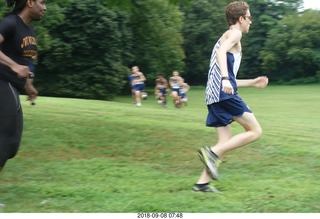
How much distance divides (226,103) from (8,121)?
7.22 feet

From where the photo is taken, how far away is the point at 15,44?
495 centimetres

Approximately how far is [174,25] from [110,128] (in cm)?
3559

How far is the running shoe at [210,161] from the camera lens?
5.55 metres

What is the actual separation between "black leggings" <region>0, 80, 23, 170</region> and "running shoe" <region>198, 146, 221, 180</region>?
190cm

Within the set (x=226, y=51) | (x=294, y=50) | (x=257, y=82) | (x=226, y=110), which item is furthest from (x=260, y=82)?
(x=294, y=50)

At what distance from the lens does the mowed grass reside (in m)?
5.09

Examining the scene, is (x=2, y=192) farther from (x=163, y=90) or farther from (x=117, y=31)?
(x=117, y=31)

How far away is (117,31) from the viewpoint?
3788cm

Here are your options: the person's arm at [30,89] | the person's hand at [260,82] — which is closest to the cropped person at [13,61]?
the person's arm at [30,89]

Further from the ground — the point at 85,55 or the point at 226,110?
the point at 226,110

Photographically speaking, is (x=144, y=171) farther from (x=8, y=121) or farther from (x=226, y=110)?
(x=8, y=121)

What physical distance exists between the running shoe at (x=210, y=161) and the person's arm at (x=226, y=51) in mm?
707

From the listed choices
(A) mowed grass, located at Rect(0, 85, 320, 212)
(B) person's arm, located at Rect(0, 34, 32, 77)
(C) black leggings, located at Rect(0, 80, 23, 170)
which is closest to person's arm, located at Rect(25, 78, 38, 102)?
(C) black leggings, located at Rect(0, 80, 23, 170)

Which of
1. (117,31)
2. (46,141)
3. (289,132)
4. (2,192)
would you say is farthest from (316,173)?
(117,31)
